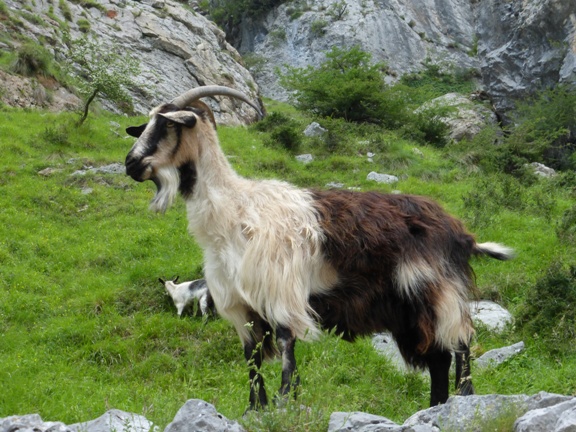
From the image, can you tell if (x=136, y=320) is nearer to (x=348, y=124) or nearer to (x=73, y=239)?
(x=73, y=239)

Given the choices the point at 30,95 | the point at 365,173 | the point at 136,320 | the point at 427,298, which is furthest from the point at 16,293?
the point at 30,95

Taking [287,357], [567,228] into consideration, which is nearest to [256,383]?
[287,357]

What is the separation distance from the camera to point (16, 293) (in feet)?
29.3

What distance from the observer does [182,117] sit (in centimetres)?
535

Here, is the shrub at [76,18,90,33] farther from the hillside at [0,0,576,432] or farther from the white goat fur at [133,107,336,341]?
the white goat fur at [133,107,336,341]

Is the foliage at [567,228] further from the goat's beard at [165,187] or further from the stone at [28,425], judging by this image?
the stone at [28,425]

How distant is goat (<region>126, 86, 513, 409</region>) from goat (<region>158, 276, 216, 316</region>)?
3.01 meters

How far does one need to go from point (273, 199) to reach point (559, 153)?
1722cm

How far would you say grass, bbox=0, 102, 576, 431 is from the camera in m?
5.79

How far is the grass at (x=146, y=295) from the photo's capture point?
5789mm

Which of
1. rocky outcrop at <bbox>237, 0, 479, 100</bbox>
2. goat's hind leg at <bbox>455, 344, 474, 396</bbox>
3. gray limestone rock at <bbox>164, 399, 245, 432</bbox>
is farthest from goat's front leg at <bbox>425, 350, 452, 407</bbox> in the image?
rocky outcrop at <bbox>237, 0, 479, 100</bbox>

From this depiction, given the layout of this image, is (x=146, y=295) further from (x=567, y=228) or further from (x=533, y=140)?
(x=533, y=140)

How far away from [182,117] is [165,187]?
0.57 m

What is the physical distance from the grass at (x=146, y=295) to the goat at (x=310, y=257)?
1.44 feet
